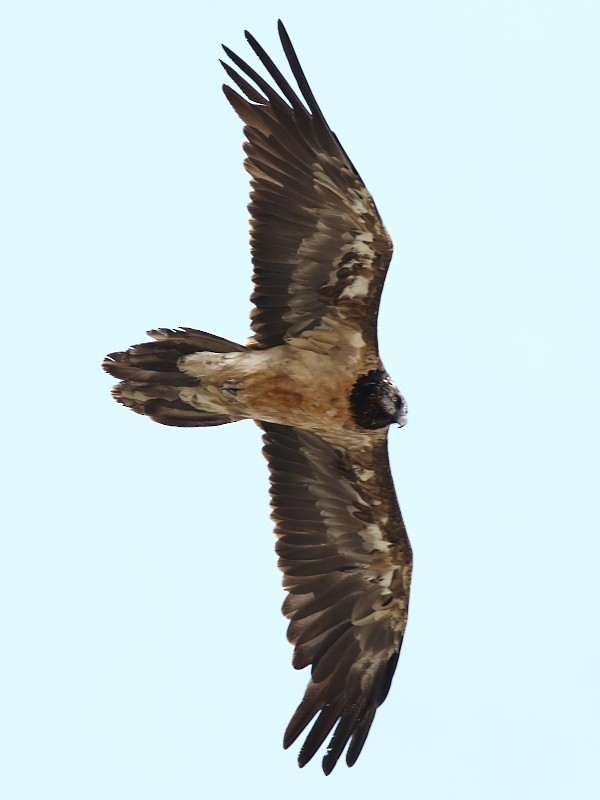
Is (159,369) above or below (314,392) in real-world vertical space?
above

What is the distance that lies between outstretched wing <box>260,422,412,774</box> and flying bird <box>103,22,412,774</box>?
0.01 m

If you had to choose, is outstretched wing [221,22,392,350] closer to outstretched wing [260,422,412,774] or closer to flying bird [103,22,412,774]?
flying bird [103,22,412,774]

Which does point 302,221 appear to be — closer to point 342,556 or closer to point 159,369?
point 159,369

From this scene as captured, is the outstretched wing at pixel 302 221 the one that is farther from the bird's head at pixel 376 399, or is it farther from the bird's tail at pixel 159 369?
the bird's tail at pixel 159 369

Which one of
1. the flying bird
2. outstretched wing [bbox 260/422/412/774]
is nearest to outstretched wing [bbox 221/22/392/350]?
the flying bird

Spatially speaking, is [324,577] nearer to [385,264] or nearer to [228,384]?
[228,384]

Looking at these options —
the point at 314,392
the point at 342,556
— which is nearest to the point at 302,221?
the point at 314,392

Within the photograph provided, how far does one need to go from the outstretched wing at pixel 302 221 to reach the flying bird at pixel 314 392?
0.01m

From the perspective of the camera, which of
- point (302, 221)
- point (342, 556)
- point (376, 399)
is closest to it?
point (302, 221)

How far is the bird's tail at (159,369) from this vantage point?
13.7 meters

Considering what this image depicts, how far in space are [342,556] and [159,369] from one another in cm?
247

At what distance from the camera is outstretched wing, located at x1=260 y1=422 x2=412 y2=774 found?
1431cm

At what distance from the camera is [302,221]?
44.0ft

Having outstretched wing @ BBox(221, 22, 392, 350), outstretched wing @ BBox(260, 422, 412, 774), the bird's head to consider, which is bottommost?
outstretched wing @ BBox(260, 422, 412, 774)
